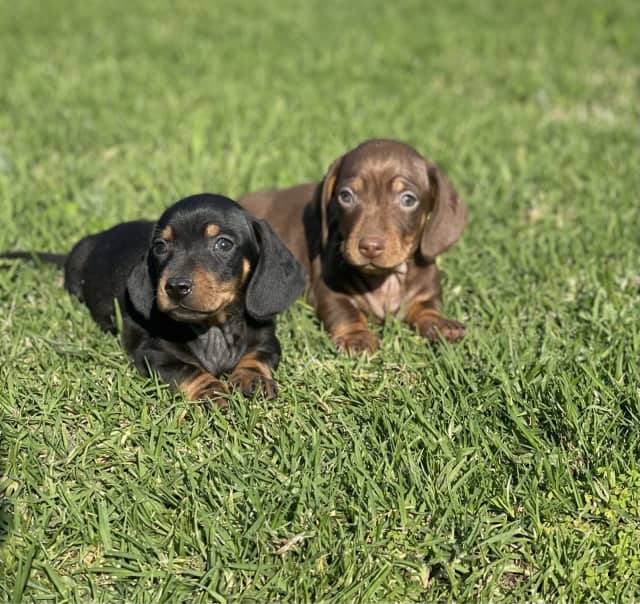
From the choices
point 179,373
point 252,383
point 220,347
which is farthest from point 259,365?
point 179,373

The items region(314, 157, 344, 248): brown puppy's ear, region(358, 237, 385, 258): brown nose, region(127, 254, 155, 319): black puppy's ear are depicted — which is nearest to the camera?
region(127, 254, 155, 319): black puppy's ear

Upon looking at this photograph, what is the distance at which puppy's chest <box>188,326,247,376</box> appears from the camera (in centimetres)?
445

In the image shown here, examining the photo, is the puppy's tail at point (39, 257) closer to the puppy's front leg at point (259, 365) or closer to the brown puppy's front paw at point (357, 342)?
the puppy's front leg at point (259, 365)

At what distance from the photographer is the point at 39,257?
5625mm

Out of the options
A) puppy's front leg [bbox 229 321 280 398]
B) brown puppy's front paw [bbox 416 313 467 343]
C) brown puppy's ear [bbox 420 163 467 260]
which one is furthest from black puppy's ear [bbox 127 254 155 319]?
brown puppy's ear [bbox 420 163 467 260]

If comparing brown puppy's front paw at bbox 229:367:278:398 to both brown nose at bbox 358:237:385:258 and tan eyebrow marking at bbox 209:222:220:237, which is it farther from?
brown nose at bbox 358:237:385:258

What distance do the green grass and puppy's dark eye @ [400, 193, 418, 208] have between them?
71cm

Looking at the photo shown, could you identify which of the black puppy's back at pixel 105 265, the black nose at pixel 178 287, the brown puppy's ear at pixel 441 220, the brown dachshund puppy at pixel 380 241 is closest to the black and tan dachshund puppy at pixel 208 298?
the black nose at pixel 178 287

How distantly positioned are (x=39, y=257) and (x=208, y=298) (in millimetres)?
2112

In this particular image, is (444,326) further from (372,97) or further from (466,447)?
(372,97)

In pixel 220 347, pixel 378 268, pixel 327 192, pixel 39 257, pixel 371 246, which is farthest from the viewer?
pixel 39 257

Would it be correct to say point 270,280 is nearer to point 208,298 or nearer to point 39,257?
point 208,298

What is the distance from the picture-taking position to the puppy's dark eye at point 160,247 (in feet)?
13.6

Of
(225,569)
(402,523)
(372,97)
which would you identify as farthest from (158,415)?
(372,97)
